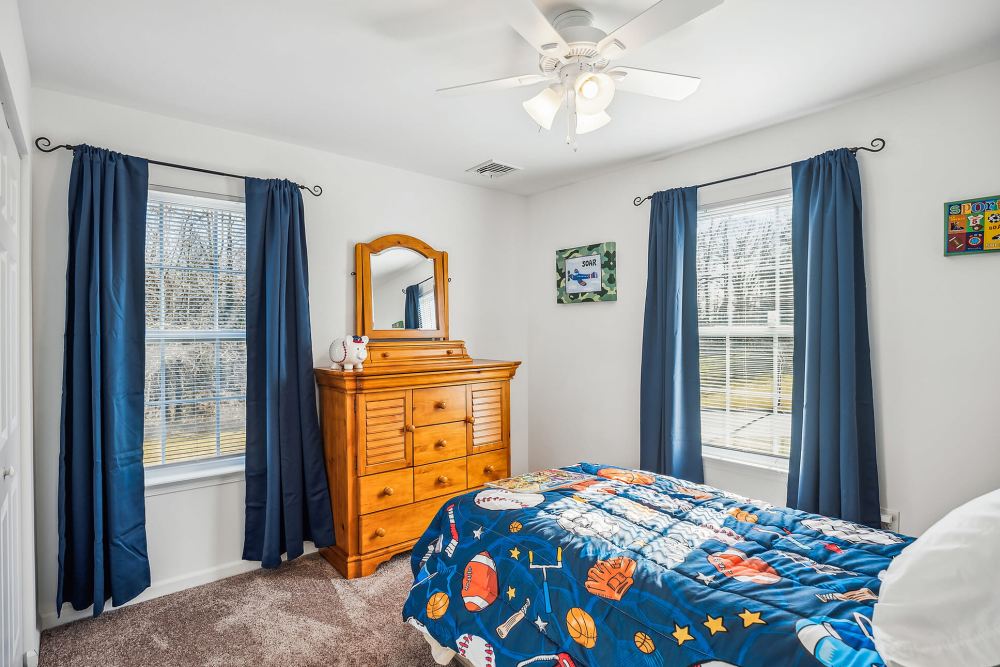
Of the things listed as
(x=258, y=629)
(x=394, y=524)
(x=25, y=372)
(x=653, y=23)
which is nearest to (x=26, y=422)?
(x=25, y=372)

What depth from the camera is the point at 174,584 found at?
2629 mm

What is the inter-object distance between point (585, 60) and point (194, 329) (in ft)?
7.79

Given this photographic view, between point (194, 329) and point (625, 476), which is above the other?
point (194, 329)


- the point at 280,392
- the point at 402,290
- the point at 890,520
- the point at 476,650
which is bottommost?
the point at 476,650

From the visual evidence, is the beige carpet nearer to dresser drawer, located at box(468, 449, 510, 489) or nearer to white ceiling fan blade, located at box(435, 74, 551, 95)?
dresser drawer, located at box(468, 449, 510, 489)

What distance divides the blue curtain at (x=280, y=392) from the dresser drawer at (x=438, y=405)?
0.58 meters

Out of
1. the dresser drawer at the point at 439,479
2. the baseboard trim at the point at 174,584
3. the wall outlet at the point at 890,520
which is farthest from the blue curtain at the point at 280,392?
the wall outlet at the point at 890,520

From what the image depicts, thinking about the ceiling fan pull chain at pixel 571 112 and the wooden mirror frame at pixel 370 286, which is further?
the wooden mirror frame at pixel 370 286

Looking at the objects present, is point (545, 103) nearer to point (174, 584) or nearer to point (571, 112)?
point (571, 112)

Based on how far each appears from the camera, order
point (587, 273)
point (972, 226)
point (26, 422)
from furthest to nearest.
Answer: point (587, 273)
point (972, 226)
point (26, 422)

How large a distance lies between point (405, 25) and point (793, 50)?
1.54 meters

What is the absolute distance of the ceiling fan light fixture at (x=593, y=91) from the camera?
185 centimetres

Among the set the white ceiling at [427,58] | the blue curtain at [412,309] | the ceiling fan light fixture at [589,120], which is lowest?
the blue curtain at [412,309]

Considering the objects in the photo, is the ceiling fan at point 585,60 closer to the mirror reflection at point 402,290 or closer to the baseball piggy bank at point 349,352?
the baseball piggy bank at point 349,352
